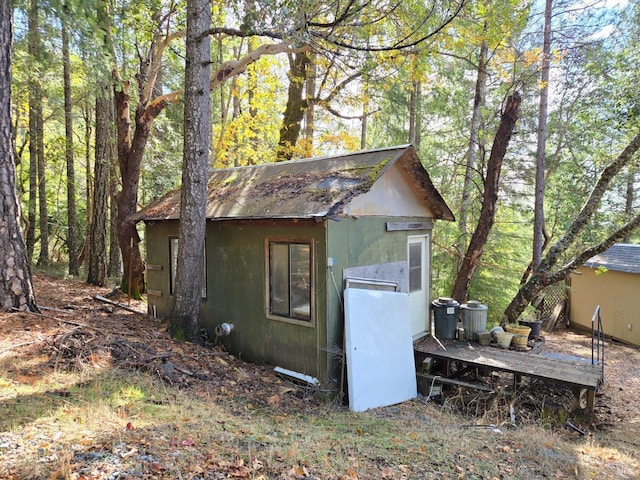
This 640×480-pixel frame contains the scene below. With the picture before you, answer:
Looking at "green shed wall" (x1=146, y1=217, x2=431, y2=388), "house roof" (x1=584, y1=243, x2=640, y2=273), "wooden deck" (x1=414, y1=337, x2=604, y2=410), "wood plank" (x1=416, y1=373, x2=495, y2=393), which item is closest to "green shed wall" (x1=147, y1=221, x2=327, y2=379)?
"green shed wall" (x1=146, y1=217, x2=431, y2=388)

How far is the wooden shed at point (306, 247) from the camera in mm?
5992

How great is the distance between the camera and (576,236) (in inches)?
368

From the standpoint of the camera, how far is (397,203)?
24.0 feet

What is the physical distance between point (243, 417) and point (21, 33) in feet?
30.8

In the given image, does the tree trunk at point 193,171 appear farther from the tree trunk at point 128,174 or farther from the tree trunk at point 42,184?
the tree trunk at point 42,184

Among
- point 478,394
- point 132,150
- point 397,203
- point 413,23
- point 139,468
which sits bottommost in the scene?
point 478,394

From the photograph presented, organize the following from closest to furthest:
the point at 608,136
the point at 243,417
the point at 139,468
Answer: the point at 139,468 → the point at 243,417 → the point at 608,136

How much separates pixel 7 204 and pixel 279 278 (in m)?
3.84

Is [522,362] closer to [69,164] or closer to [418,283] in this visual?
[418,283]

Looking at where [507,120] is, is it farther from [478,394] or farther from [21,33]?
[21,33]

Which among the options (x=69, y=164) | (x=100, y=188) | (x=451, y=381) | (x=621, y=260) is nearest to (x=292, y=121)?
(x=100, y=188)

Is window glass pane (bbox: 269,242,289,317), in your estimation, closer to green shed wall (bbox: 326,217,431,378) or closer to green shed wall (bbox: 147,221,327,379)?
green shed wall (bbox: 147,221,327,379)

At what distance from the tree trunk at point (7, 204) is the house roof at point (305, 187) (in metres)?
2.63

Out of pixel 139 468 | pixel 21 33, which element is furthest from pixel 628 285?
pixel 21 33
